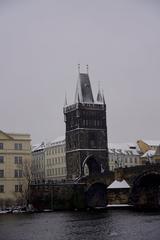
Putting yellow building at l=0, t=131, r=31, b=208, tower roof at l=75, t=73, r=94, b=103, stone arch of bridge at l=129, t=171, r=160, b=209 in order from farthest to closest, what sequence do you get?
tower roof at l=75, t=73, r=94, b=103 → yellow building at l=0, t=131, r=31, b=208 → stone arch of bridge at l=129, t=171, r=160, b=209

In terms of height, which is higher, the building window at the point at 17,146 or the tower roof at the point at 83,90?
the tower roof at the point at 83,90

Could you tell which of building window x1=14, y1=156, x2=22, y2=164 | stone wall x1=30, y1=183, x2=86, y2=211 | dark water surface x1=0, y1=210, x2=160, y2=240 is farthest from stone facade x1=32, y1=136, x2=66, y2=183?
dark water surface x1=0, y1=210, x2=160, y2=240

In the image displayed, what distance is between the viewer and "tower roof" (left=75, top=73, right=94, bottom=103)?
396 feet

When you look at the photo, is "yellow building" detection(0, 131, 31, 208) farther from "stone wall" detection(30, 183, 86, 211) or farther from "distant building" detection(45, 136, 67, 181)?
"distant building" detection(45, 136, 67, 181)

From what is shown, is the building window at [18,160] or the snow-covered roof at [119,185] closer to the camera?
the snow-covered roof at [119,185]

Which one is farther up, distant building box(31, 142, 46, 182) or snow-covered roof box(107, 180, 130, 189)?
distant building box(31, 142, 46, 182)

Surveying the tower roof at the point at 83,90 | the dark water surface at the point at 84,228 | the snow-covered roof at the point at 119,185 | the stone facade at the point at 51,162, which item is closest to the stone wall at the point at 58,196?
the snow-covered roof at the point at 119,185

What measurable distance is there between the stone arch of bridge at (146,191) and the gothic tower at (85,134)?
1445cm

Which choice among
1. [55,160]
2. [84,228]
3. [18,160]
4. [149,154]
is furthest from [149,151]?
[84,228]

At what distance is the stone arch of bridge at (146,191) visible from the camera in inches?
3928

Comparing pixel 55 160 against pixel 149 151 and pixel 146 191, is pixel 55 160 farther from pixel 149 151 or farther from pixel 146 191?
pixel 146 191

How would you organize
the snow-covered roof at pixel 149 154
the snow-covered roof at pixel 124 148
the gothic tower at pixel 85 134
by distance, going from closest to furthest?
the gothic tower at pixel 85 134, the snow-covered roof at pixel 149 154, the snow-covered roof at pixel 124 148

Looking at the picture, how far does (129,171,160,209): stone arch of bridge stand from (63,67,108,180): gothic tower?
14.4m

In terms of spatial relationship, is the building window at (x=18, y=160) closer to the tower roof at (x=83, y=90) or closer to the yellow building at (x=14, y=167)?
the yellow building at (x=14, y=167)
